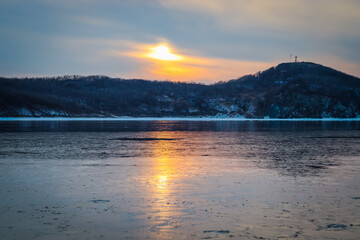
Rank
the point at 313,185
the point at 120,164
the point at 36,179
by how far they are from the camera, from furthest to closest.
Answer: the point at 120,164, the point at 36,179, the point at 313,185

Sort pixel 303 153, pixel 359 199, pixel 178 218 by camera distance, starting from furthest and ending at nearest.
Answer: pixel 303 153, pixel 359 199, pixel 178 218

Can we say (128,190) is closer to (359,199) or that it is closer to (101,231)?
(101,231)

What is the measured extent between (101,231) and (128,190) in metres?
4.47

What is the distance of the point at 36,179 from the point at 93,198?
14.7ft

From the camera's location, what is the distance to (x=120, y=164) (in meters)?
20.2

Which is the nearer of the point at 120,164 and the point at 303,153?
the point at 120,164

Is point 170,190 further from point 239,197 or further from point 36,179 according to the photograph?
point 36,179

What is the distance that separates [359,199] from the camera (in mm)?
12016

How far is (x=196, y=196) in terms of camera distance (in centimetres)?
1236

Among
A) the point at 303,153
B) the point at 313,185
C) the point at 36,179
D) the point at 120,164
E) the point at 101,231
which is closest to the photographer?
the point at 101,231

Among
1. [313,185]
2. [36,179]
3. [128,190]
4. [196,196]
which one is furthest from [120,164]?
[313,185]

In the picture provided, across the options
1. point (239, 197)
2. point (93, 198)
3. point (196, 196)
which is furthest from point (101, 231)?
point (239, 197)

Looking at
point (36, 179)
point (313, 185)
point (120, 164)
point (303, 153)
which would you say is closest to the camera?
point (313, 185)

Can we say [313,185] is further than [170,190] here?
Yes
